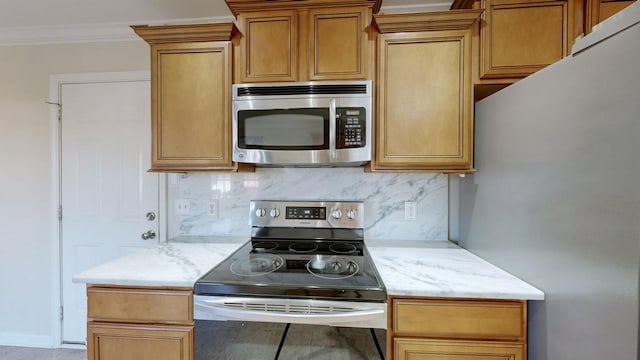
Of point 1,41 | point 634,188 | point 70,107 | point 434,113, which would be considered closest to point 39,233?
point 70,107

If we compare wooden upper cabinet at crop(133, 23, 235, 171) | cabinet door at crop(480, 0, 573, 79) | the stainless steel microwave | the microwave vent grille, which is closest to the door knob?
wooden upper cabinet at crop(133, 23, 235, 171)

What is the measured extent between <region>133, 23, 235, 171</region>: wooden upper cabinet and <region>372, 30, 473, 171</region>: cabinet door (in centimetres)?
84

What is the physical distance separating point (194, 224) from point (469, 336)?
1.74 m

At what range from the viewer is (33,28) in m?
2.11

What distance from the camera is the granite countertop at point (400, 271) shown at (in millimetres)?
1108

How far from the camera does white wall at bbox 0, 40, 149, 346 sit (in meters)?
2.16

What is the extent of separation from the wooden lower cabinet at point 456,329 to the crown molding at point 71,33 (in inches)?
83.9

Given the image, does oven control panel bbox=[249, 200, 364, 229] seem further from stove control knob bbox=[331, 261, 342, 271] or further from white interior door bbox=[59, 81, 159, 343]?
white interior door bbox=[59, 81, 159, 343]

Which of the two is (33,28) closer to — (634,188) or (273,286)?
(273,286)

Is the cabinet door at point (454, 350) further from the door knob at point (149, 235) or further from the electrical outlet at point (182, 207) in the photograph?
the door knob at point (149, 235)

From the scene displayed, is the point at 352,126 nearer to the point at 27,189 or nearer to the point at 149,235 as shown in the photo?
the point at 149,235

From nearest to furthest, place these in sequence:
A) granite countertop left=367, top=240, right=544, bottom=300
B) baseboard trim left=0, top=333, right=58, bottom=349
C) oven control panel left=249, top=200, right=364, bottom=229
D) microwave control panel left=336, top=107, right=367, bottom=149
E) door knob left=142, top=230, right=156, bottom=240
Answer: granite countertop left=367, top=240, right=544, bottom=300 → microwave control panel left=336, top=107, right=367, bottom=149 → oven control panel left=249, top=200, right=364, bottom=229 → door knob left=142, top=230, right=156, bottom=240 → baseboard trim left=0, top=333, right=58, bottom=349

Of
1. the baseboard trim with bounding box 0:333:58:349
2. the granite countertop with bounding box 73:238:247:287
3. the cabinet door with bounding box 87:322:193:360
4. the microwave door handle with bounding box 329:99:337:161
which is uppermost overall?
the microwave door handle with bounding box 329:99:337:161

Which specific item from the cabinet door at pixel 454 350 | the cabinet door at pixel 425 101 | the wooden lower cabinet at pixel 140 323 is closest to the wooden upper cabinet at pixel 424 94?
the cabinet door at pixel 425 101
